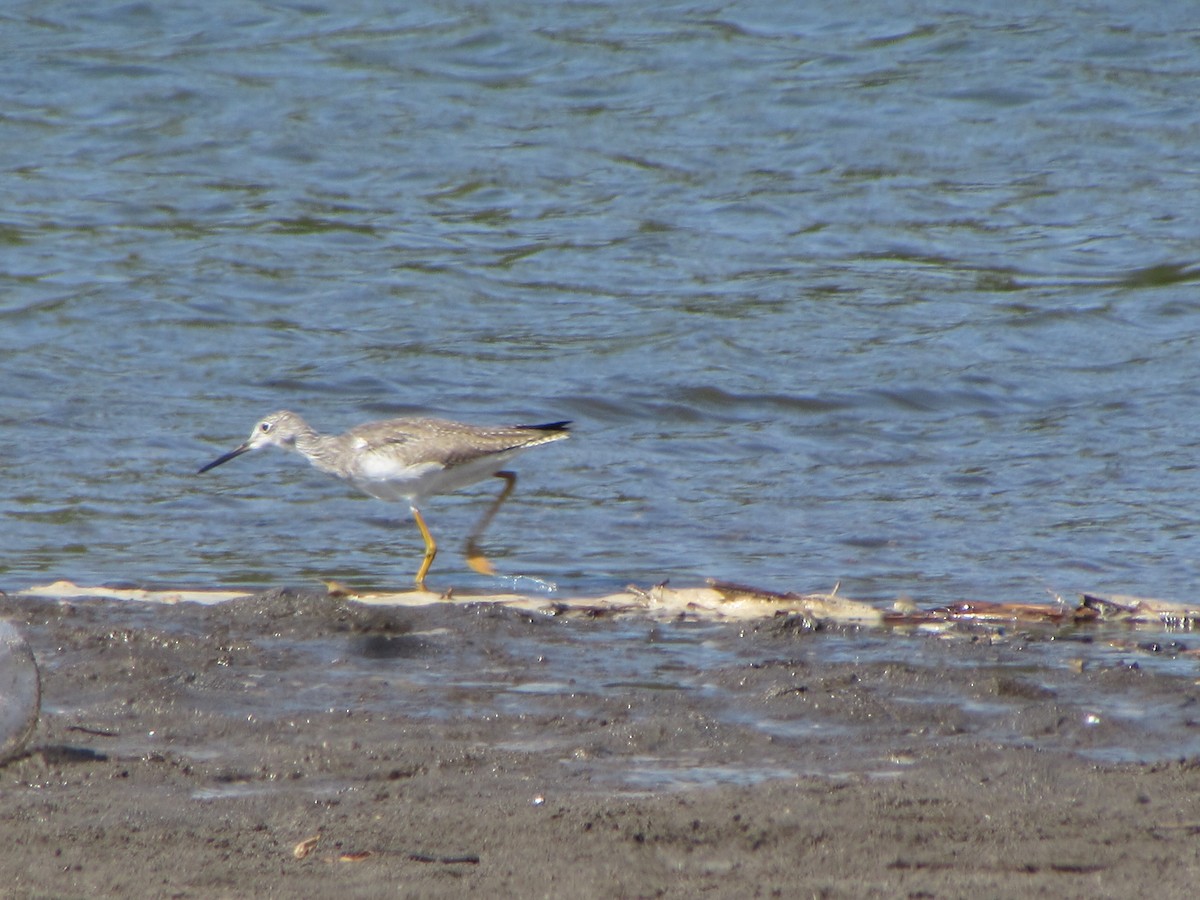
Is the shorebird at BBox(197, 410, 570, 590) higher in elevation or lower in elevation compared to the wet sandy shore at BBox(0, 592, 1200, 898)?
lower

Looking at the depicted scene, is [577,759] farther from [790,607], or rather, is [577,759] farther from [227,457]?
[227,457]

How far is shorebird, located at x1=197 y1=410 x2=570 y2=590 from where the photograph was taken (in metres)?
7.31

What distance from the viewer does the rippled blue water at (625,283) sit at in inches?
292

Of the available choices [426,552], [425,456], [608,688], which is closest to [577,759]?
[608,688]

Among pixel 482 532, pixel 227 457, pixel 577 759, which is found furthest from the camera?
pixel 227 457

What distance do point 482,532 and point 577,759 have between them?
10.9ft

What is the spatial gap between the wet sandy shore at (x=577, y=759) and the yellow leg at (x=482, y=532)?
118 centimetres

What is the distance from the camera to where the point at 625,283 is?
11547 mm

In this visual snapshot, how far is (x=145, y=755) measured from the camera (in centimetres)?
421

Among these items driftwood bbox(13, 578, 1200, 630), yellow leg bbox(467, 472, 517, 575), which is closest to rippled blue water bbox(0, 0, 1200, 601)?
yellow leg bbox(467, 472, 517, 575)

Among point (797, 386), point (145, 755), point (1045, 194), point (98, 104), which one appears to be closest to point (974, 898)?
point (145, 755)

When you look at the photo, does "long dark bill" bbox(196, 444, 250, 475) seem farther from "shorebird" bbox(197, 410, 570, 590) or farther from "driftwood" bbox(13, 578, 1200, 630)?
"driftwood" bbox(13, 578, 1200, 630)

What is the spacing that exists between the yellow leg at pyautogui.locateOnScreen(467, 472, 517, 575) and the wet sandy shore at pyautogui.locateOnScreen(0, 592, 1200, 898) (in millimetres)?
1176

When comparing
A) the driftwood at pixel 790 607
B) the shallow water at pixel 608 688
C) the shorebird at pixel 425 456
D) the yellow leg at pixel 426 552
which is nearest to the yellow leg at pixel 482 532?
the shorebird at pixel 425 456
